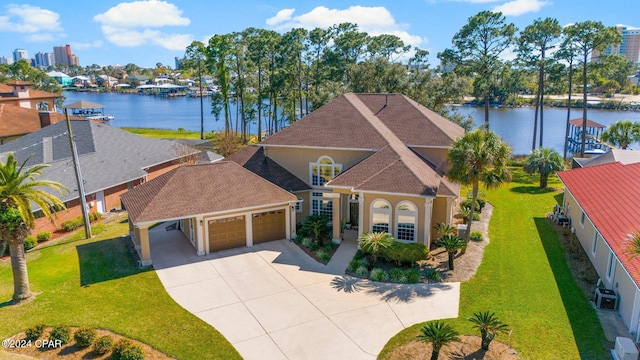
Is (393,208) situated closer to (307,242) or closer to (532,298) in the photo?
(307,242)

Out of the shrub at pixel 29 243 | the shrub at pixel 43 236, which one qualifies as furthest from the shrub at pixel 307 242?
the shrub at pixel 29 243

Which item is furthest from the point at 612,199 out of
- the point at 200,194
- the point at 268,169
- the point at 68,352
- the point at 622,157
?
the point at 68,352

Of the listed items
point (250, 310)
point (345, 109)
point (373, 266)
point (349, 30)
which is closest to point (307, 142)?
point (345, 109)

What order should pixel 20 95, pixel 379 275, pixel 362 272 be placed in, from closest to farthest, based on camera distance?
pixel 379 275 < pixel 362 272 < pixel 20 95

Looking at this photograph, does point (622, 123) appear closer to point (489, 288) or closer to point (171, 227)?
point (489, 288)

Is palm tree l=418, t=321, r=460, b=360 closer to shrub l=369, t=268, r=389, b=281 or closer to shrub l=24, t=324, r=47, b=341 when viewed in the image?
shrub l=369, t=268, r=389, b=281

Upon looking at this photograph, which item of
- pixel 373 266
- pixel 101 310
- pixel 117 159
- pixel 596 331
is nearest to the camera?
pixel 596 331
